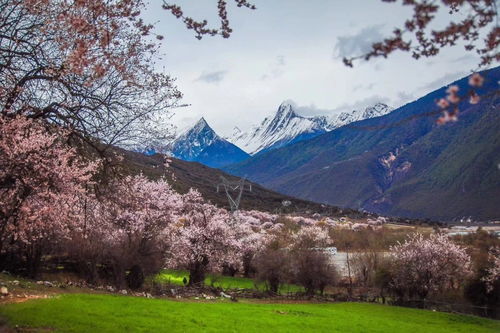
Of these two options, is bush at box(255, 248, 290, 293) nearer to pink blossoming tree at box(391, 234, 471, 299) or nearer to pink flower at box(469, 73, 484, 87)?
pink blossoming tree at box(391, 234, 471, 299)

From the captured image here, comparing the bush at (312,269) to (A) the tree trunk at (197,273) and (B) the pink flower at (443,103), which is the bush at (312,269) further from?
(B) the pink flower at (443,103)

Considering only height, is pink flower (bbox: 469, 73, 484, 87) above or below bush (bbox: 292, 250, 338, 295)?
above

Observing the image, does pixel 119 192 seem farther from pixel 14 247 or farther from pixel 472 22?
pixel 14 247

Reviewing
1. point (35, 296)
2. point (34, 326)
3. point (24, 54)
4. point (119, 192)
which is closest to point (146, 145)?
point (119, 192)

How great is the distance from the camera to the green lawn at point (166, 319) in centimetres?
1647

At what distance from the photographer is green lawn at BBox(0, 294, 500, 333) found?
648 inches

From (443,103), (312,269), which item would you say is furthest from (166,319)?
(312,269)

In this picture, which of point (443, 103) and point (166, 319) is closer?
point (443, 103)

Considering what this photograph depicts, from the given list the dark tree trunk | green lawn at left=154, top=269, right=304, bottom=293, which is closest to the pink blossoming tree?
green lawn at left=154, top=269, right=304, bottom=293

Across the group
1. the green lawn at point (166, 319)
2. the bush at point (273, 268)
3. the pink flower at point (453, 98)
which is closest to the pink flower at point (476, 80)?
the pink flower at point (453, 98)

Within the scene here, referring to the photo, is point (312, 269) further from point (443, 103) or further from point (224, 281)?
point (443, 103)

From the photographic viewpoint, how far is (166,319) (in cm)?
2006

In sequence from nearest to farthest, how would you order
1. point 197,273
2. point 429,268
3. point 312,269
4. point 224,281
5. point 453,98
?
point 453,98 → point 197,273 → point 429,268 → point 312,269 → point 224,281

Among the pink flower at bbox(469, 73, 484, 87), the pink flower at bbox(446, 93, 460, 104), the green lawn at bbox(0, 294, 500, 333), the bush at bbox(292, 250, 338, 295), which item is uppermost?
the pink flower at bbox(469, 73, 484, 87)
